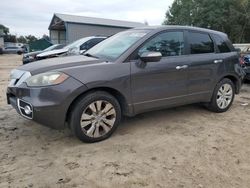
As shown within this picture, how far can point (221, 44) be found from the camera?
5547mm

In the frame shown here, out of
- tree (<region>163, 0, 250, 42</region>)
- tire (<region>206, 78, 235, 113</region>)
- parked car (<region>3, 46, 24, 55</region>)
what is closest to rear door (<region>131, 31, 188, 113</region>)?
tire (<region>206, 78, 235, 113</region>)

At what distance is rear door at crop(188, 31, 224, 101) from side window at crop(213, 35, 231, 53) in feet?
0.44

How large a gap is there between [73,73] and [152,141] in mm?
1507

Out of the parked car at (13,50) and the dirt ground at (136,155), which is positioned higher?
the parked car at (13,50)

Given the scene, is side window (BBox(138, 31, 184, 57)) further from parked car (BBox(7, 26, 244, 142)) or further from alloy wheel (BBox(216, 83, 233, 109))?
alloy wheel (BBox(216, 83, 233, 109))

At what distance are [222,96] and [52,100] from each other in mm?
3472

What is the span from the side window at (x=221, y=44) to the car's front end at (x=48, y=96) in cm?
306

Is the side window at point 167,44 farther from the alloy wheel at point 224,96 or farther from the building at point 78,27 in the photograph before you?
the building at point 78,27

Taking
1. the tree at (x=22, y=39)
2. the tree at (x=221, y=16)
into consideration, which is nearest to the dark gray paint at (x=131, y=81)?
the tree at (x=221, y=16)

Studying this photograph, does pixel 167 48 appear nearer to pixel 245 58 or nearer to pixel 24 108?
pixel 24 108

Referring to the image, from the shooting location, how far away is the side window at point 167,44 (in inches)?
179

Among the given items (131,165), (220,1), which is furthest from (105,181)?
(220,1)

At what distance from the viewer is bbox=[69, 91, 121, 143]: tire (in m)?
3.83

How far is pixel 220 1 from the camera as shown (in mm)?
34656
